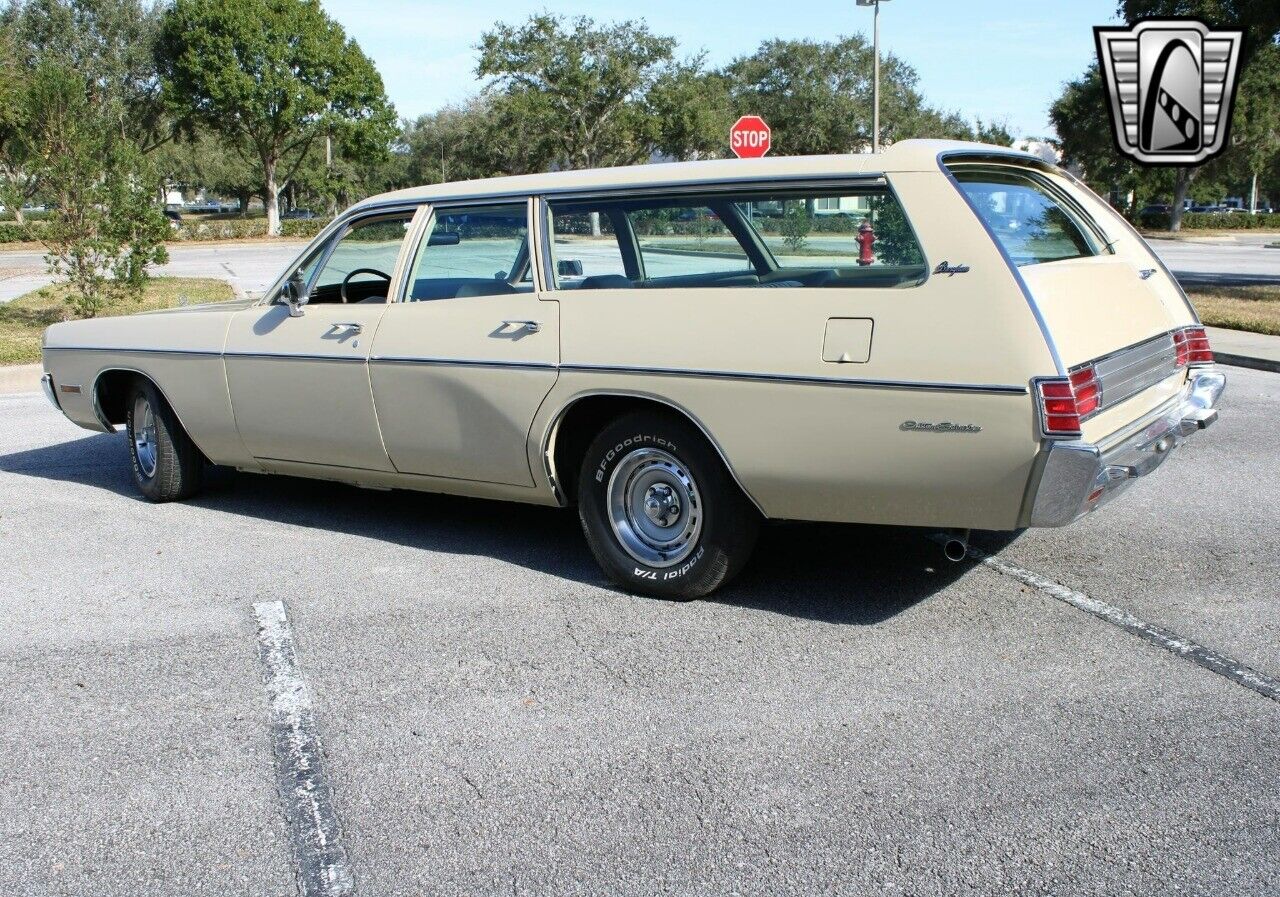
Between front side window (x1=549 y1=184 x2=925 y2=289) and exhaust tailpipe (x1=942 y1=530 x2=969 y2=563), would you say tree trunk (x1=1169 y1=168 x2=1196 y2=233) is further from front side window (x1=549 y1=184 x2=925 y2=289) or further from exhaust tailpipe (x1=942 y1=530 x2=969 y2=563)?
exhaust tailpipe (x1=942 y1=530 x2=969 y2=563)

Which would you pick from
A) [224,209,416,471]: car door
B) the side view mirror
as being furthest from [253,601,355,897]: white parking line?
the side view mirror

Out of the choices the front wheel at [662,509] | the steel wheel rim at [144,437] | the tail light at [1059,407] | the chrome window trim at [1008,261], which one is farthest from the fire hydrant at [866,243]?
the steel wheel rim at [144,437]

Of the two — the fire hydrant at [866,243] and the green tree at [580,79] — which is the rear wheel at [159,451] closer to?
the fire hydrant at [866,243]

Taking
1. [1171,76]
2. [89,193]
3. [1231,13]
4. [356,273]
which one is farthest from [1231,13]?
[356,273]

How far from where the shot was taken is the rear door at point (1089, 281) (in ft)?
14.3

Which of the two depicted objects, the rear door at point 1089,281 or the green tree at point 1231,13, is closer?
the rear door at point 1089,281

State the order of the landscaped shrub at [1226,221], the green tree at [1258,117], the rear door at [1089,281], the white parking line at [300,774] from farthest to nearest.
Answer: the landscaped shrub at [1226,221]
the green tree at [1258,117]
the rear door at [1089,281]
the white parking line at [300,774]

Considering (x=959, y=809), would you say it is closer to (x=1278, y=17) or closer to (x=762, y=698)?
(x=762, y=698)

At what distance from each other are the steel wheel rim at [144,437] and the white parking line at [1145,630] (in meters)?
4.42

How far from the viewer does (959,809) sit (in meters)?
3.34

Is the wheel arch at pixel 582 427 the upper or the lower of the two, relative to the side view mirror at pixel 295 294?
lower

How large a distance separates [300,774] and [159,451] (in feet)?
12.0

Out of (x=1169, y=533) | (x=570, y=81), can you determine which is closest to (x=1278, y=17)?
(x=1169, y=533)

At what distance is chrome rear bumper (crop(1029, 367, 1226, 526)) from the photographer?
4.07 meters
